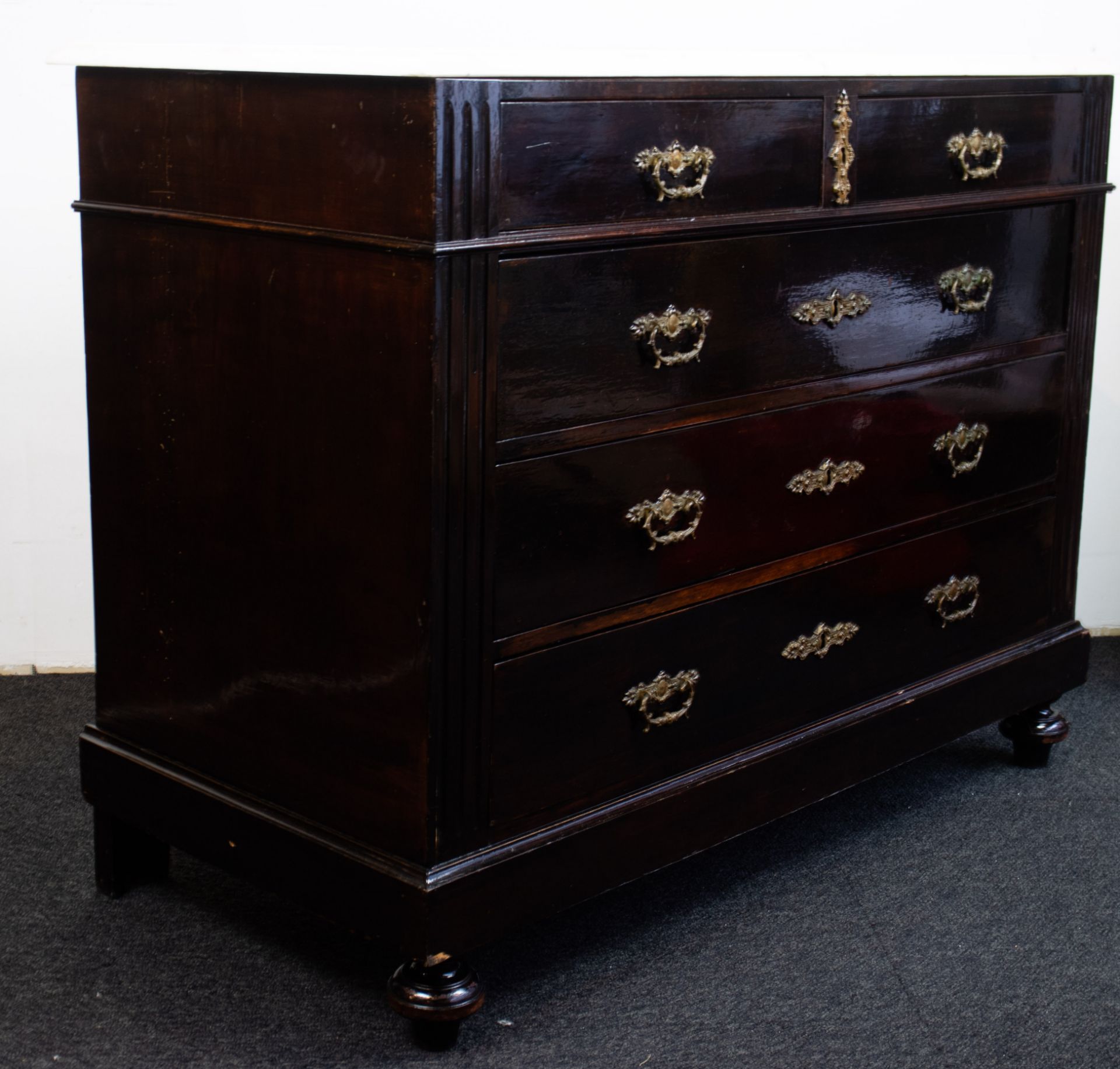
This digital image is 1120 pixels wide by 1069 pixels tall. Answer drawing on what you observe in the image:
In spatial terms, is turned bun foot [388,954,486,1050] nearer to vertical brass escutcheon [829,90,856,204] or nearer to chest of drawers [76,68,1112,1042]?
chest of drawers [76,68,1112,1042]

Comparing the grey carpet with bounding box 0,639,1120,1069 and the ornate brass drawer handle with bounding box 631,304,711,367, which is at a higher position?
the ornate brass drawer handle with bounding box 631,304,711,367

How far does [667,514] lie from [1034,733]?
1107 mm

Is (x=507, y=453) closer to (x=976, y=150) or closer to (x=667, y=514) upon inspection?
(x=667, y=514)

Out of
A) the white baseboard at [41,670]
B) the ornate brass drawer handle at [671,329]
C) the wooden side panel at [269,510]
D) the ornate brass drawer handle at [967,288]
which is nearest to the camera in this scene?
the wooden side panel at [269,510]

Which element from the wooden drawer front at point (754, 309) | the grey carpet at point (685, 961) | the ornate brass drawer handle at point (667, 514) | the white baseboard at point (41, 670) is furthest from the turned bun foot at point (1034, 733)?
the white baseboard at point (41, 670)

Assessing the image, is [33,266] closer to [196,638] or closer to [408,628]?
[196,638]

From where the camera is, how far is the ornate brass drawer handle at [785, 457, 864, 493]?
2209 millimetres

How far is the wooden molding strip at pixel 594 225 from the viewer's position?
1.74m

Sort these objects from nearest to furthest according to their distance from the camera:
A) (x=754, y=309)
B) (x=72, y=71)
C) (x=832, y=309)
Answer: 1. (x=754, y=309)
2. (x=832, y=309)
3. (x=72, y=71)

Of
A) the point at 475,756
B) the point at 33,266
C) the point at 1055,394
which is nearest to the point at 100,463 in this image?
the point at 475,756

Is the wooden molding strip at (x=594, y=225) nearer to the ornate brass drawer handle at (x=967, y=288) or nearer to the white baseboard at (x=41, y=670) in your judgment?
the ornate brass drawer handle at (x=967, y=288)

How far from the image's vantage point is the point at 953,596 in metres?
2.54

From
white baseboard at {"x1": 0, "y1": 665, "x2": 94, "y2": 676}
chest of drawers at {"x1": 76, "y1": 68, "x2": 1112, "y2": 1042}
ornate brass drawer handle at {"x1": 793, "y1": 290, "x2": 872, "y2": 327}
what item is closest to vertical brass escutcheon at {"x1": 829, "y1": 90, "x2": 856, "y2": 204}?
chest of drawers at {"x1": 76, "y1": 68, "x2": 1112, "y2": 1042}

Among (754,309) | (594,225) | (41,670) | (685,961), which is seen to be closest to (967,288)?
(754,309)
